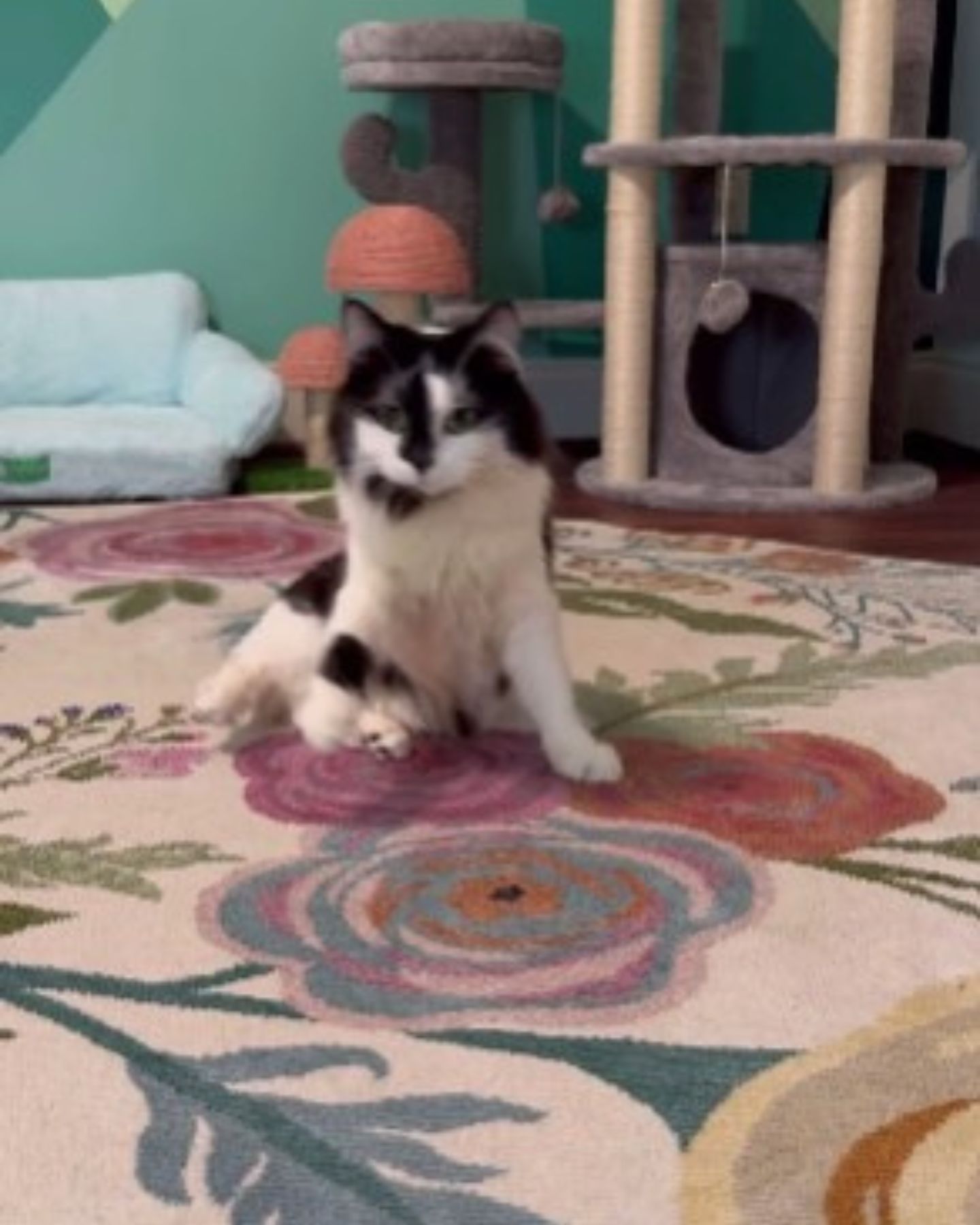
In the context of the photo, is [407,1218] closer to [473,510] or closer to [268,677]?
[473,510]

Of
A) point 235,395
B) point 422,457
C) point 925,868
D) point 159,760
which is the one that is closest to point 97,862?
point 159,760

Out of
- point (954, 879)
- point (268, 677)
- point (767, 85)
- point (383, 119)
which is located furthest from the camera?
point (767, 85)

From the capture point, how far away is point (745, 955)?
44.0 inches

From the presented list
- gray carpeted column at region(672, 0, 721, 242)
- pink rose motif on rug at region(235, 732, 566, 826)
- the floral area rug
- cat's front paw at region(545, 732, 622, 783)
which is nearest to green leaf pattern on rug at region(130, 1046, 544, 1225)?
the floral area rug

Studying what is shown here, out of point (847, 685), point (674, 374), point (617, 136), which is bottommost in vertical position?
point (847, 685)

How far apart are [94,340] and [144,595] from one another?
1.26 m

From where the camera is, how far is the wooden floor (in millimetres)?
2539

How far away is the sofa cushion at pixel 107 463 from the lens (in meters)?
2.75

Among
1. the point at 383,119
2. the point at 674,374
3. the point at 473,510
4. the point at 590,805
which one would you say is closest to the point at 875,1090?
the point at 590,805

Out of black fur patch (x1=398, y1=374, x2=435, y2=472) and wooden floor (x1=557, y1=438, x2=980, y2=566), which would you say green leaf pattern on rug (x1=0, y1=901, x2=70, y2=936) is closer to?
black fur patch (x1=398, y1=374, x2=435, y2=472)

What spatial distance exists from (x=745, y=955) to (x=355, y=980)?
294 mm

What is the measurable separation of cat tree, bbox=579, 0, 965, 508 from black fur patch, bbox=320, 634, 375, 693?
4.74 feet

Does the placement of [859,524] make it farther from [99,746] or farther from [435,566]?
[99,746]

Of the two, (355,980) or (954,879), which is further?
(954,879)
